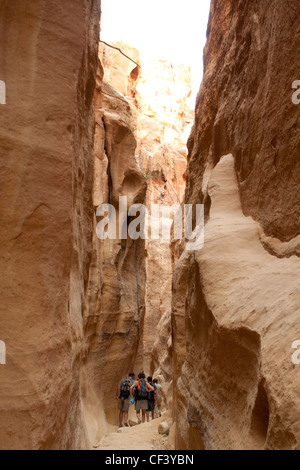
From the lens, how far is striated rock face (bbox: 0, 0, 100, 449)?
111 inches

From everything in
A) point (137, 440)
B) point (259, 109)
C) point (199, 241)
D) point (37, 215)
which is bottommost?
point (137, 440)

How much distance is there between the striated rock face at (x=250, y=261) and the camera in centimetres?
263

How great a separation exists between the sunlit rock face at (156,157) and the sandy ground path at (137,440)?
4.36m

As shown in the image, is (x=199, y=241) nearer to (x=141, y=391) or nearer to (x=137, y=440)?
(x=137, y=440)

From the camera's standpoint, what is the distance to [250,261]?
392 centimetres

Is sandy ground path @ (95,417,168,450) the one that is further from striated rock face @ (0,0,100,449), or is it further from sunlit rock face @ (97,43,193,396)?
sunlit rock face @ (97,43,193,396)

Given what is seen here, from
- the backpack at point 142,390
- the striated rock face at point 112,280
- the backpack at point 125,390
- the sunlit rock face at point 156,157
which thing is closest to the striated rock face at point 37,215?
the backpack at point 142,390

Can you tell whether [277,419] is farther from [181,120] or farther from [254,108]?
[181,120]

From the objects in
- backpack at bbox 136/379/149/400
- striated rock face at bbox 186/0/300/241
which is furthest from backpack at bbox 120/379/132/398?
striated rock face at bbox 186/0/300/241

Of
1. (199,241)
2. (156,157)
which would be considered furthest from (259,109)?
(156,157)

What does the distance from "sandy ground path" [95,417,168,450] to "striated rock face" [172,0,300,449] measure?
3.81 feet

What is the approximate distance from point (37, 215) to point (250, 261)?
210 cm

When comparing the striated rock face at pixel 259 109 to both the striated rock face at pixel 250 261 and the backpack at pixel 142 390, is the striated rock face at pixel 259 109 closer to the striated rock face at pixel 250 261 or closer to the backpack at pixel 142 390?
the striated rock face at pixel 250 261
